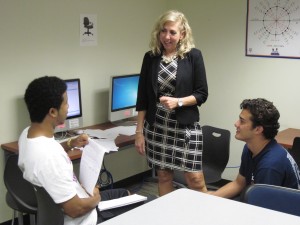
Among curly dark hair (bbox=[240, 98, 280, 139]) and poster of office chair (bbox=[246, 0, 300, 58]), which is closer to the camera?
curly dark hair (bbox=[240, 98, 280, 139])

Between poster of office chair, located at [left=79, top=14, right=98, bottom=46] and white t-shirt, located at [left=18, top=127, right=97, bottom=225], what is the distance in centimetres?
196

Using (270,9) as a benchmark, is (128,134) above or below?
below

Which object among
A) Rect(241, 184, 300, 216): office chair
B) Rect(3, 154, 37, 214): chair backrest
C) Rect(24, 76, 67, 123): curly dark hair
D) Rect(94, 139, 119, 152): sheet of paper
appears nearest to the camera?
Rect(241, 184, 300, 216): office chair

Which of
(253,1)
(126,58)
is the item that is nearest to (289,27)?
(253,1)

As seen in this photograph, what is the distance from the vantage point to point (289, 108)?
359 centimetres

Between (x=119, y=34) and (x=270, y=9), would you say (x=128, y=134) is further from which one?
(x=270, y=9)

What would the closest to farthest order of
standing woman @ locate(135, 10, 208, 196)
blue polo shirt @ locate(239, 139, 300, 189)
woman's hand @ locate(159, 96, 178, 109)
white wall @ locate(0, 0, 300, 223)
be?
1. blue polo shirt @ locate(239, 139, 300, 189)
2. woman's hand @ locate(159, 96, 178, 109)
3. standing woman @ locate(135, 10, 208, 196)
4. white wall @ locate(0, 0, 300, 223)

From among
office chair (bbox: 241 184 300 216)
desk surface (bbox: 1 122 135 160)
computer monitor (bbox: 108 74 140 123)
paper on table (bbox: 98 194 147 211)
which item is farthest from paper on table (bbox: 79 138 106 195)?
computer monitor (bbox: 108 74 140 123)

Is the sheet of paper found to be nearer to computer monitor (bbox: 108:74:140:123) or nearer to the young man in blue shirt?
computer monitor (bbox: 108:74:140:123)

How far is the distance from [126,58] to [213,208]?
2694mm

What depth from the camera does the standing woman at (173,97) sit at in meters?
2.58

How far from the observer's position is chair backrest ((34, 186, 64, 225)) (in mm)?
1713

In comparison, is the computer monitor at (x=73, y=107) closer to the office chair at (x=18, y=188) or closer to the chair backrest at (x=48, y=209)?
the office chair at (x=18, y=188)

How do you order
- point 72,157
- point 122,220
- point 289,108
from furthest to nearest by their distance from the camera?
1. point 289,108
2. point 72,157
3. point 122,220
